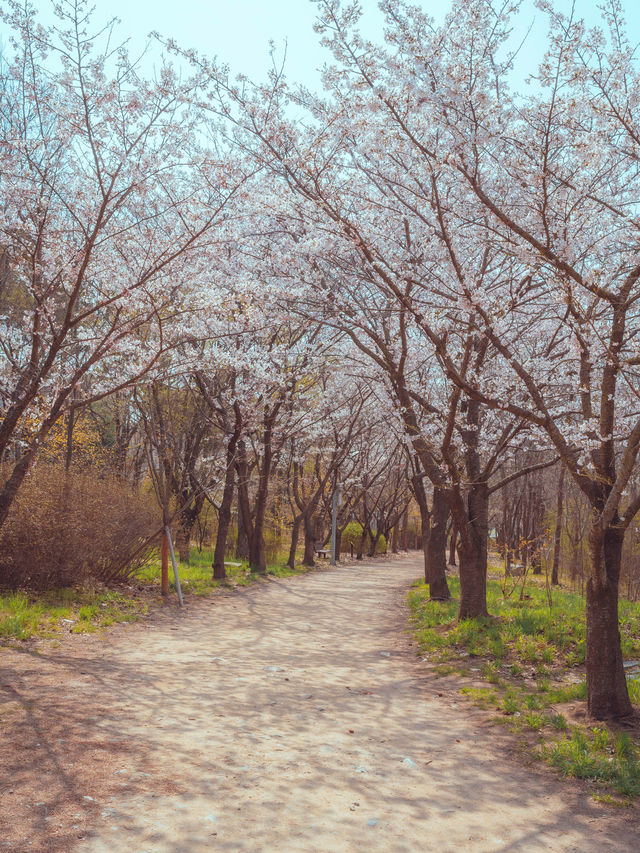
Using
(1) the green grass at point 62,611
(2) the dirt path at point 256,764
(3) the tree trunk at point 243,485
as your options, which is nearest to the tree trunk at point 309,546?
(3) the tree trunk at point 243,485

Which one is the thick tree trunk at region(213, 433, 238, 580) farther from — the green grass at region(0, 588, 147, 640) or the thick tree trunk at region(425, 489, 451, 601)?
the thick tree trunk at region(425, 489, 451, 601)

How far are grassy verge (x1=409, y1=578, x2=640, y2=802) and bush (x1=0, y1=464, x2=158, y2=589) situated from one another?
498cm

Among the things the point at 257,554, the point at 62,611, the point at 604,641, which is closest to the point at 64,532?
the point at 62,611

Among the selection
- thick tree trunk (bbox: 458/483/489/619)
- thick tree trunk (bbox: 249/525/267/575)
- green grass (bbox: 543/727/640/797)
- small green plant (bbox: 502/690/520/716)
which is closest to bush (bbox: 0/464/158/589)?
thick tree trunk (bbox: 458/483/489/619)

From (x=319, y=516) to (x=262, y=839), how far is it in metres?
28.4

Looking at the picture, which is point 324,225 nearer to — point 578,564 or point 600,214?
point 600,214

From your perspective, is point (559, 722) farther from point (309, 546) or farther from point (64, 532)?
point (309, 546)

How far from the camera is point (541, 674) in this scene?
662 cm

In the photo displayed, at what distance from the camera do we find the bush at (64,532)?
9.10 metres

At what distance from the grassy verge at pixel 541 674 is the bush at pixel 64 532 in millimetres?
4979

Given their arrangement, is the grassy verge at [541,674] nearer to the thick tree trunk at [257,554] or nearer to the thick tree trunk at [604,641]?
the thick tree trunk at [604,641]

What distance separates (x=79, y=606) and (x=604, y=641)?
267 inches

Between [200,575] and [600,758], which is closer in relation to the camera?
[600,758]

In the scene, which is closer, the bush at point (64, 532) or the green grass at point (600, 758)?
the green grass at point (600, 758)
